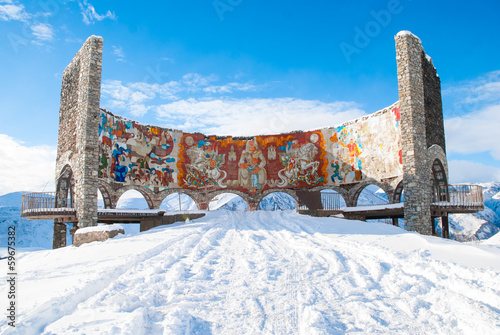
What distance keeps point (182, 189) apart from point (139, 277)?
19.8 m

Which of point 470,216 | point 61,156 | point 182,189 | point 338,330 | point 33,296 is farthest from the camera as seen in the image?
point 470,216

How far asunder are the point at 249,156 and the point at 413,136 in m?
12.1

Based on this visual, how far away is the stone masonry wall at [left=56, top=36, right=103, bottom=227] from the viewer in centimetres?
1499

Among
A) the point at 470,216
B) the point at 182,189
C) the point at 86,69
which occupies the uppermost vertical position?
the point at 86,69

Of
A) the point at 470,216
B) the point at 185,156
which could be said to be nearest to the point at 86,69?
the point at 185,156

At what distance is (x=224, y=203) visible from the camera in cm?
4662

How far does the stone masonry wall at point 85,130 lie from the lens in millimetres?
14992

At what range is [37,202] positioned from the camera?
15.6m

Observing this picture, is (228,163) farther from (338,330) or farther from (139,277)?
(338,330)

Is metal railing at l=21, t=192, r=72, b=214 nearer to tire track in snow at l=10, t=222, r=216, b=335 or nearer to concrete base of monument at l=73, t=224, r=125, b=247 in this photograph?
concrete base of monument at l=73, t=224, r=125, b=247

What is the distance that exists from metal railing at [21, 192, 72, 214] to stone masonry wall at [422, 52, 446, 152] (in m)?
17.3

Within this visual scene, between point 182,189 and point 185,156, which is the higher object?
point 185,156

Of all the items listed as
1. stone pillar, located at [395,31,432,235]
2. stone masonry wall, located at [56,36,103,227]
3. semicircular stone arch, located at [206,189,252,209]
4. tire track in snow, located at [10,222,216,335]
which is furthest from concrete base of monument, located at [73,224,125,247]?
semicircular stone arch, located at [206,189,252,209]

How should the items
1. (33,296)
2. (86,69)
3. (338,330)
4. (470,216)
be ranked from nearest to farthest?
1. (338,330)
2. (33,296)
3. (86,69)
4. (470,216)
